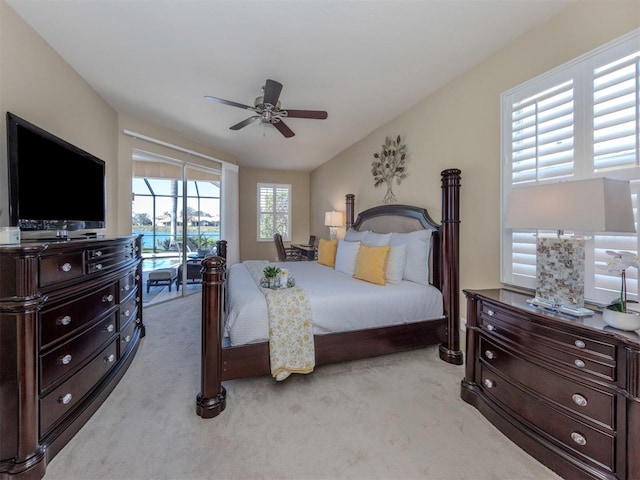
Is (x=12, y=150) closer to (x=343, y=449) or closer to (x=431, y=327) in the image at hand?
(x=343, y=449)

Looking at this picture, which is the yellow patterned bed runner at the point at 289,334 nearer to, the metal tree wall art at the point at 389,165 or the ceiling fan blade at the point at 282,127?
the ceiling fan blade at the point at 282,127

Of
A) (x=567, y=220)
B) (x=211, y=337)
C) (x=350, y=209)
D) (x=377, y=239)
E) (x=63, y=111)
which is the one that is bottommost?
(x=211, y=337)

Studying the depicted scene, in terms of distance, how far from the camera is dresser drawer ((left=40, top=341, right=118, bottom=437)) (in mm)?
1390

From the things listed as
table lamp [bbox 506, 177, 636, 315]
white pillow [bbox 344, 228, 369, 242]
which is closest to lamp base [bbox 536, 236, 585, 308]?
table lamp [bbox 506, 177, 636, 315]

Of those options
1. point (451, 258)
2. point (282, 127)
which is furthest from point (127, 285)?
point (451, 258)

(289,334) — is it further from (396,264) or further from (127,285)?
(127,285)

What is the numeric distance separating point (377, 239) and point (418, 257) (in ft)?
1.97

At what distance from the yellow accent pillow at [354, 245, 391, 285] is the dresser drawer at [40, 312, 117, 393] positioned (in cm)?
216

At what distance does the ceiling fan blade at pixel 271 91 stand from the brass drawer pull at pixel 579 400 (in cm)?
272

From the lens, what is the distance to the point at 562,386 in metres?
1.34

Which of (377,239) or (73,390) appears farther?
(377,239)

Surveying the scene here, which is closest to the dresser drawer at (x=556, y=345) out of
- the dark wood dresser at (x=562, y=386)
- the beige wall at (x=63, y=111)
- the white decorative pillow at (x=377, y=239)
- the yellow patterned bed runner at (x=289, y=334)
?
the dark wood dresser at (x=562, y=386)

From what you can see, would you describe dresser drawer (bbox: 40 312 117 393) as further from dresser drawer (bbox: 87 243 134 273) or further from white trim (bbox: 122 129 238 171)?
white trim (bbox: 122 129 238 171)

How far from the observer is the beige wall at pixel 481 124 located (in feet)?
5.66
